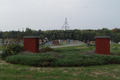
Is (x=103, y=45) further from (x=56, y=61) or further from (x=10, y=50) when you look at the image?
(x=10, y=50)

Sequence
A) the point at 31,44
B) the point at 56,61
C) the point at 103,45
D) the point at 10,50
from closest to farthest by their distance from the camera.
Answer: the point at 56,61 < the point at 10,50 < the point at 103,45 < the point at 31,44

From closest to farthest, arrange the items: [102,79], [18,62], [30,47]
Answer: [102,79]
[18,62]
[30,47]

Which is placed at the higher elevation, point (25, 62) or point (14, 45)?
point (14, 45)

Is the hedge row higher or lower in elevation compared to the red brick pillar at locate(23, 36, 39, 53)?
lower

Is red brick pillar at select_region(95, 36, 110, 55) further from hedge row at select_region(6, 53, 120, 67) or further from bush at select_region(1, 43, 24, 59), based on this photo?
bush at select_region(1, 43, 24, 59)

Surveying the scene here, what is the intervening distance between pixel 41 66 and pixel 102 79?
11.4 ft

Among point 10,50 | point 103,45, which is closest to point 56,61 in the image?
point 10,50

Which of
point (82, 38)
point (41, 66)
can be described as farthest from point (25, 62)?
point (82, 38)

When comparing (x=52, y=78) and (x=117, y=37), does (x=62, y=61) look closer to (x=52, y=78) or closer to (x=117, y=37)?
(x=52, y=78)

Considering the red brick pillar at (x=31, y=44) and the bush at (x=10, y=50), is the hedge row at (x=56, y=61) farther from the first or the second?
the red brick pillar at (x=31, y=44)

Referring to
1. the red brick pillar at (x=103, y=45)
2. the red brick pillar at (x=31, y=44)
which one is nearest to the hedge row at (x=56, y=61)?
the red brick pillar at (x=103, y=45)

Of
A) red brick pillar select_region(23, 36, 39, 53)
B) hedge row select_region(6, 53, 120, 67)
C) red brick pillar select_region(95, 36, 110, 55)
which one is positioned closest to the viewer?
hedge row select_region(6, 53, 120, 67)

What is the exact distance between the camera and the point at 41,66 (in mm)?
7609

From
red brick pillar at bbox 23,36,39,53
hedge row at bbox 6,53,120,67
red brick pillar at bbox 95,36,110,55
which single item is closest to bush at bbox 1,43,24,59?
red brick pillar at bbox 23,36,39,53
